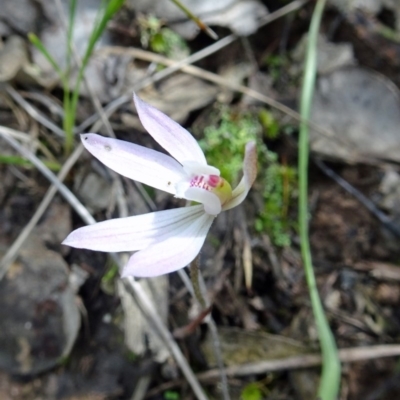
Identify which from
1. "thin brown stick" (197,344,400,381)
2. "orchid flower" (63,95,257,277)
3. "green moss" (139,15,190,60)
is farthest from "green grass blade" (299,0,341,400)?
"orchid flower" (63,95,257,277)

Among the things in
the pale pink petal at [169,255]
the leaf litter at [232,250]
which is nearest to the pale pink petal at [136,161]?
the pale pink petal at [169,255]

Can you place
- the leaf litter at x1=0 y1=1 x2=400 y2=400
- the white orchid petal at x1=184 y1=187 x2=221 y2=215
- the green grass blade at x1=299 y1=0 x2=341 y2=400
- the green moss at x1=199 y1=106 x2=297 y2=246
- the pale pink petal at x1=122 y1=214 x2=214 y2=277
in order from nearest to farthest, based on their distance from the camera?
the pale pink petal at x1=122 y1=214 x2=214 y2=277 < the white orchid petal at x1=184 y1=187 x2=221 y2=215 < the green grass blade at x1=299 y1=0 x2=341 y2=400 < the leaf litter at x1=0 y1=1 x2=400 y2=400 < the green moss at x1=199 y1=106 x2=297 y2=246

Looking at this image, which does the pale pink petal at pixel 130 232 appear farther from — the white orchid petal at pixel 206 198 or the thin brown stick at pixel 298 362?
the thin brown stick at pixel 298 362

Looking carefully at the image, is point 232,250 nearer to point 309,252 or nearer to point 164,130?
point 309,252

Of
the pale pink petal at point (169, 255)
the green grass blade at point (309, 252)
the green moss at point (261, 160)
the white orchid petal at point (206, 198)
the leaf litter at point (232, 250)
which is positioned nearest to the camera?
the pale pink petal at point (169, 255)

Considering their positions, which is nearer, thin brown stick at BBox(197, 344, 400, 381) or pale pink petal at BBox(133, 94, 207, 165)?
pale pink petal at BBox(133, 94, 207, 165)

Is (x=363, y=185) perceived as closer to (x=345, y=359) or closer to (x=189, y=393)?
(x=345, y=359)

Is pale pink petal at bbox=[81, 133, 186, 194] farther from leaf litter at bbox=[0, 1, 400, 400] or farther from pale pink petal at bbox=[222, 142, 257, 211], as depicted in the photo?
leaf litter at bbox=[0, 1, 400, 400]

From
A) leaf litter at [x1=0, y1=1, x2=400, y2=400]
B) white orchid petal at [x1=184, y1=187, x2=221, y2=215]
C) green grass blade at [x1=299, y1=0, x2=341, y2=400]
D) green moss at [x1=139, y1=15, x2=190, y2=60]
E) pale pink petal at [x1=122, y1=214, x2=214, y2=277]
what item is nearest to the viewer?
pale pink petal at [x1=122, y1=214, x2=214, y2=277]
